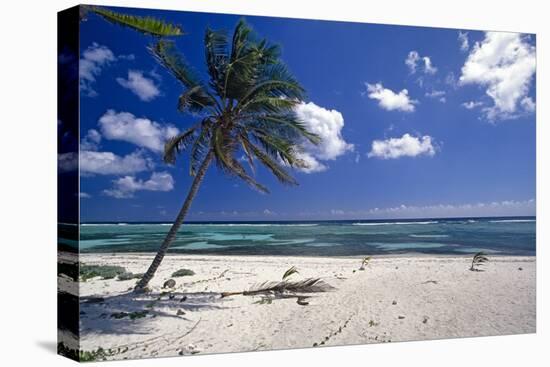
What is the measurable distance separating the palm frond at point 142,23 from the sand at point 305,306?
10.3 feet

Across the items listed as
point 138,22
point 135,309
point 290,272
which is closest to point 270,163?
point 290,272

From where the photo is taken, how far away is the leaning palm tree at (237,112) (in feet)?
33.2

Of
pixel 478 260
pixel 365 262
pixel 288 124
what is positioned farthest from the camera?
pixel 478 260

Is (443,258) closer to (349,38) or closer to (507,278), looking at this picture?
(507,278)

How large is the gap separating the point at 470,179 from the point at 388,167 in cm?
153

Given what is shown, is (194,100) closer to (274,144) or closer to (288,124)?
(274,144)

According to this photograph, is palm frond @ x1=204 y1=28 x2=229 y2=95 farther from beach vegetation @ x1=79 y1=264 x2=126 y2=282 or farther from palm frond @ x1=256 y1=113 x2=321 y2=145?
beach vegetation @ x1=79 y1=264 x2=126 y2=282

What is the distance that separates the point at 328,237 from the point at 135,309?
311 centimetres

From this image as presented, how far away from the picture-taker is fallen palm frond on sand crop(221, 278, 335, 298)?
33.8ft

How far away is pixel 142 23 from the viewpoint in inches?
382

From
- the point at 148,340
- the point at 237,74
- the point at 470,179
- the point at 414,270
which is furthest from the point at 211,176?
the point at 470,179

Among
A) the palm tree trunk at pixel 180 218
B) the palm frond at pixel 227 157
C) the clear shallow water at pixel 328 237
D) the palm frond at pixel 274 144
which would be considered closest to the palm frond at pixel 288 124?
the palm frond at pixel 274 144

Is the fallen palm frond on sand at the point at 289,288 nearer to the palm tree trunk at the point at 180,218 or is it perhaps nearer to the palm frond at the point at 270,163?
the palm tree trunk at the point at 180,218

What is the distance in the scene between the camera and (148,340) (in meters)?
9.55
